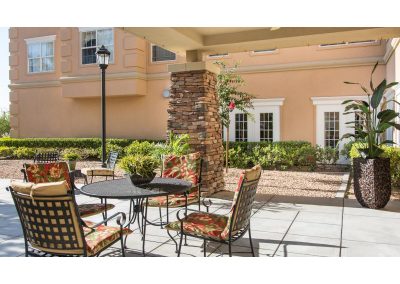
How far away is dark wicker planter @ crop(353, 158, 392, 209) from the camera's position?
21.3 feet

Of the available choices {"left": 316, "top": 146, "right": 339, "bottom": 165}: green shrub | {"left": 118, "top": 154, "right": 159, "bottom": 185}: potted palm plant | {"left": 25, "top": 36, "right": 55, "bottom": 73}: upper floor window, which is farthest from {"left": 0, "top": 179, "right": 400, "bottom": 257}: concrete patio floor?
{"left": 25, "top": 36, "right": 55, "bottom": 73}: upper floor window

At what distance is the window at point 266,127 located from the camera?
1387 centimetres

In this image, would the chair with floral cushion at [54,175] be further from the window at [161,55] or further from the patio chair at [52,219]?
the window at [161,55]

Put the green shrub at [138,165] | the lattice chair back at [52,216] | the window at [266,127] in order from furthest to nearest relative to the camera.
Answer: the window at [266,127] → the green shrub at [138,165] → the lattice chair back at [52,216]

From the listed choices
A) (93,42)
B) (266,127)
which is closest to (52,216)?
(266,127)

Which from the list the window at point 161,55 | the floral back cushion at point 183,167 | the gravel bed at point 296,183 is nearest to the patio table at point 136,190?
the floral back cushion at point 183,167

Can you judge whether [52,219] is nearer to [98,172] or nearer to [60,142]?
[98,172]

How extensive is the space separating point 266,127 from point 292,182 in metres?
4.48

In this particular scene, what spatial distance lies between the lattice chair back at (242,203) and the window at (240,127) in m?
10.5

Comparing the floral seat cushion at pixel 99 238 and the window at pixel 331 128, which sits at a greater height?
the window at pixel 331 128

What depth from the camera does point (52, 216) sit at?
3.11 m

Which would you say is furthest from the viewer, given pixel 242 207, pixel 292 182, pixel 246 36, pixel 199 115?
pixel 292 182
